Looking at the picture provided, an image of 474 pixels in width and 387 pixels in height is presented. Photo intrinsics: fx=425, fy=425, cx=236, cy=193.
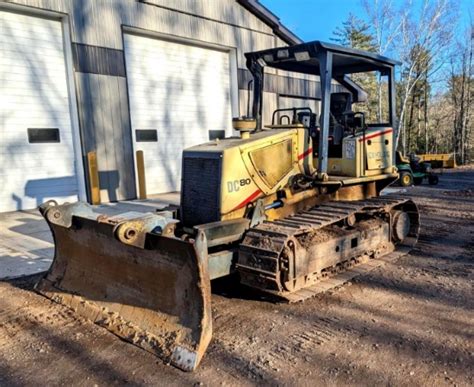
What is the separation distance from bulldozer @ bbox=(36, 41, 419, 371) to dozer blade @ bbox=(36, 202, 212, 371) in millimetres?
10

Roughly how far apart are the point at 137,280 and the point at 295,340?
148cm

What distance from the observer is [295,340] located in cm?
345

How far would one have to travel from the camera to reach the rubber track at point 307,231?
3.98m

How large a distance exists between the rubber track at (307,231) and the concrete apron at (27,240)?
3.09m

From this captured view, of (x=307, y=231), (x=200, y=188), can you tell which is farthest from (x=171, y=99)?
(x=307, y=231)

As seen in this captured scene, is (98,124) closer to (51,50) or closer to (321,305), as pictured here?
(51,50)

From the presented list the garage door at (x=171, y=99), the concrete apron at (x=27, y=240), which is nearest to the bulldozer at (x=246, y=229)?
the concrete apron at (x=27, y=240)

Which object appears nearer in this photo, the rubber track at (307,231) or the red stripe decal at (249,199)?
the rubber track at (307,231)

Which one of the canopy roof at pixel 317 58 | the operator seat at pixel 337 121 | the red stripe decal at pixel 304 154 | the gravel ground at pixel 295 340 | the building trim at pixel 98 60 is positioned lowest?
the gravel ground at pixel 295 340

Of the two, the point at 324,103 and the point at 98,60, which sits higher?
the point at 98,60

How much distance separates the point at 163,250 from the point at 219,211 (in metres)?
0.99

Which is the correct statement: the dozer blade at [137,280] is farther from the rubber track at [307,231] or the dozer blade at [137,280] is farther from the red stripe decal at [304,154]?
the red stripe decal at [304,154]

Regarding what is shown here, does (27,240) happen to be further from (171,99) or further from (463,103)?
(463,103)

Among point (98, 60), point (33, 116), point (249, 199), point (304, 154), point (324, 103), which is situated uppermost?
point (98, 60)
